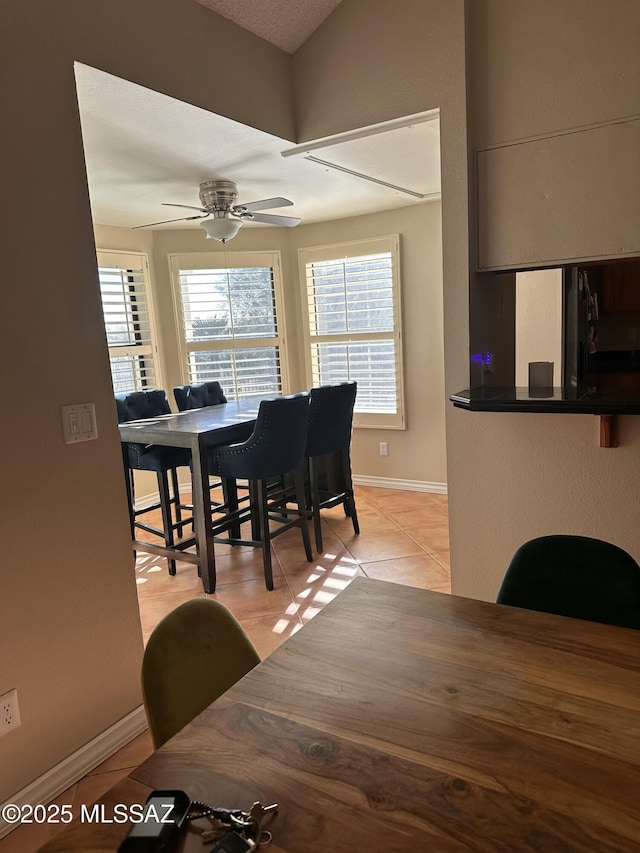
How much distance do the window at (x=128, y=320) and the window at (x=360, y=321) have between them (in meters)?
1.41

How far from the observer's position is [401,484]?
5.17 metres

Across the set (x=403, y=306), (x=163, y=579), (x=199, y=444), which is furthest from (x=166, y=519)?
(x=403, y=306)

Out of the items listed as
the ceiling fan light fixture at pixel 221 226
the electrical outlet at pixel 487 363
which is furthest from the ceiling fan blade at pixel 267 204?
the electrical outlet at pixel 487 363

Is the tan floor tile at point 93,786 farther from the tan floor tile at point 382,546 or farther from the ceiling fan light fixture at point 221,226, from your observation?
the ceiling fan light fixture at point 221,226

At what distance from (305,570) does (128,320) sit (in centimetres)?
257

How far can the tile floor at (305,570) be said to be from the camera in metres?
3.07

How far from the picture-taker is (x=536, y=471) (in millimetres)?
2328

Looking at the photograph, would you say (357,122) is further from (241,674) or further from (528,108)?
(241,674)

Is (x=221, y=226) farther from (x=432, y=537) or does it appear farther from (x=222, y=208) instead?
(x=432, y=537)

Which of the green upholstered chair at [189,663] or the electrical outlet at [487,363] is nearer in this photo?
the green upholstered chair at [189,663]

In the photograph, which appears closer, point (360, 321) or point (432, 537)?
point (432, 537)

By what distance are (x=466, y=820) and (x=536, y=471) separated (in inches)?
65.6

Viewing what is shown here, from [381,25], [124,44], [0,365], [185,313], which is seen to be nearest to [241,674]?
[0,365]

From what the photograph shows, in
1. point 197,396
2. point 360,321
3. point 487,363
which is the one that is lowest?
point 197,396
